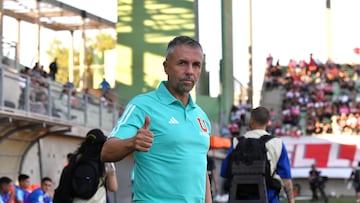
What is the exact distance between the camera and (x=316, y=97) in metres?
43.8

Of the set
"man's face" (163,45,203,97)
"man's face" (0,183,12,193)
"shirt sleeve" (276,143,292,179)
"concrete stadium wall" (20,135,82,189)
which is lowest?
"concrete stadium wall" (20,135,82,189)

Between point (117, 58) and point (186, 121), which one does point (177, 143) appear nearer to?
point (186, 121)

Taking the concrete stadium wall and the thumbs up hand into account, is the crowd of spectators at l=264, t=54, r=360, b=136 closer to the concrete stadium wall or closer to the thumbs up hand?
the concrete stadium wall

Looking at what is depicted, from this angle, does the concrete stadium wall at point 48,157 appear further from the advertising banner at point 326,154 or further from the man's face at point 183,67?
the advertising banner at point 326,154

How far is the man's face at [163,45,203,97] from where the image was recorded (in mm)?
4707

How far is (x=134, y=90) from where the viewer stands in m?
35.0

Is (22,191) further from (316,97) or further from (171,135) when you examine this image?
(316,97)

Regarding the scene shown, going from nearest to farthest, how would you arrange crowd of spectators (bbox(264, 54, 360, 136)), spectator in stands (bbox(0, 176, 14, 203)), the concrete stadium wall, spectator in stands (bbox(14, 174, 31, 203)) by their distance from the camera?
spectator in stands (bbox(0, 176, 14, 203)) < spectator in stands (bbox(14, 174, 31, 203)) < the concrete stadium wall < crowd of spectators (bbox(264, 54, 360, 136))

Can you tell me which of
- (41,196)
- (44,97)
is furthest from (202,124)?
(44,97)

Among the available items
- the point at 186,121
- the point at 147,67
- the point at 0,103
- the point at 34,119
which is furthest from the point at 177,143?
the point at 147,67

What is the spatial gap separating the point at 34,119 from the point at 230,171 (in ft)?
36.5

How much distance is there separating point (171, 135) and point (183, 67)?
384 mm

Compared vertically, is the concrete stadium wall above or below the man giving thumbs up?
below

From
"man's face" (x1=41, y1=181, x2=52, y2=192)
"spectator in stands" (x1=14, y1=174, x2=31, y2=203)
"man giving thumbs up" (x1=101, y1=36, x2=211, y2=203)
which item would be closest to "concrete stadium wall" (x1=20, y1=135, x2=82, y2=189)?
"spectator in stands" (x1=14, y1=174, x2=31, y2=203)
